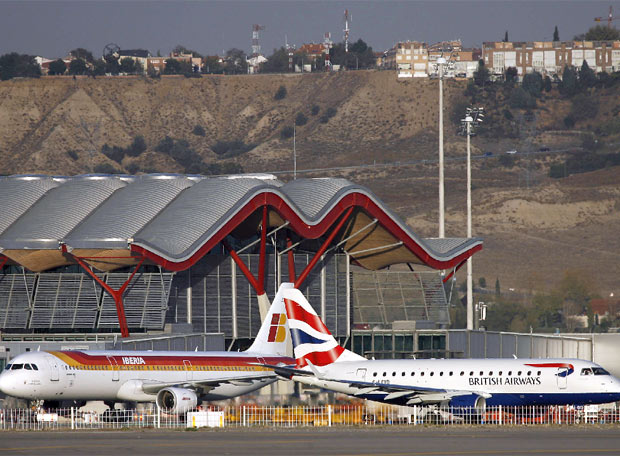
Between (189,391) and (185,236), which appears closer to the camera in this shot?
(189,391)

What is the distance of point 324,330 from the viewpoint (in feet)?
217

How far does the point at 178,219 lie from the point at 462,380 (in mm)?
34636

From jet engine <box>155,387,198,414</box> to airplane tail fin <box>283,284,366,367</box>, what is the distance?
6.19 metres

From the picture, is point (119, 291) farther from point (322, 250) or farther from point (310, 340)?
point (310, 340)

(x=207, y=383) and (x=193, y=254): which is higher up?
(x=193, y=254)

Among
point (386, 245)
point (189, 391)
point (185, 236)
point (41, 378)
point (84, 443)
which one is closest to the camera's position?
point (84, 443)

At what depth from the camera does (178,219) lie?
9006cm

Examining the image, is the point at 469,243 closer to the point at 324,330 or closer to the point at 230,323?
the point at 230,323

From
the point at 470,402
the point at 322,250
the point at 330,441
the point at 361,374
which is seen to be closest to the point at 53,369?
the point at 361,374

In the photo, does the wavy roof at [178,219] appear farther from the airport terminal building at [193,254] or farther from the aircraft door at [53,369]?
the aircraft door at [53,369]

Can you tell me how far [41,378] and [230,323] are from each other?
35.2 meters

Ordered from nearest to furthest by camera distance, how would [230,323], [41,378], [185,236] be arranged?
[41,378], [185,236], [230,323]

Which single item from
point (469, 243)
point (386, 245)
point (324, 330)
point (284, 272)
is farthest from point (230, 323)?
point (324, 330)

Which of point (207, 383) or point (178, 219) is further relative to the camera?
point (178, 219)
